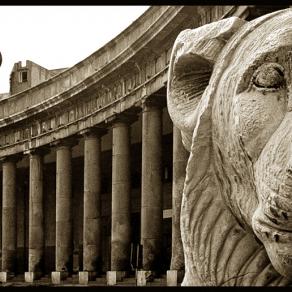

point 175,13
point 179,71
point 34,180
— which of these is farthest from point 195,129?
point 34,180

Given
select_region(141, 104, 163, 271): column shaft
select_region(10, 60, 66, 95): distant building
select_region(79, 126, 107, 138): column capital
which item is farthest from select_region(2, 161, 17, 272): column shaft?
select_region(141, 104, 163, 271): column shaft

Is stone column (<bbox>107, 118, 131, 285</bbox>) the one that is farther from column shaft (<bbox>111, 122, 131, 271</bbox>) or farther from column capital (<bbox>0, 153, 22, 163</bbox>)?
column capital (<bbox>0, 153, 22, 163</bbox>)

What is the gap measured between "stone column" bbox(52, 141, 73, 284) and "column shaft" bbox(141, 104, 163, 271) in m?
7.87

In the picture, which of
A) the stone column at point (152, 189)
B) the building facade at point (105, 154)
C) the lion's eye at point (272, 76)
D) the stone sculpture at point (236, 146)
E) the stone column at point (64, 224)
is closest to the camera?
the stone sculpture at point (236, 146)

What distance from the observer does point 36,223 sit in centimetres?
3728

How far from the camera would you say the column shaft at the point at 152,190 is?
2731cm

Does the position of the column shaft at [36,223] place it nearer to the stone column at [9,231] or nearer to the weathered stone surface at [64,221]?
the stone column at [9,231]

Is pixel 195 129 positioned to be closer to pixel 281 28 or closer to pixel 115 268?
pixel 281 28

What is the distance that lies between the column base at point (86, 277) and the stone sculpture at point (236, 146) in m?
28.7

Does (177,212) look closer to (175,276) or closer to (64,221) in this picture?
(175,276)

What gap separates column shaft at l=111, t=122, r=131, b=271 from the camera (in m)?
29.8

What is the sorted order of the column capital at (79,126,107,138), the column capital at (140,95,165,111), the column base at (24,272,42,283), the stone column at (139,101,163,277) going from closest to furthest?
the stone column at (139,101,163,277)
the column capital at (140,95,165,111)
the column capital at (79,126,107,138)
the column base at (24,272,42,283)

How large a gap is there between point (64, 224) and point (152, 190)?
28.0 feet

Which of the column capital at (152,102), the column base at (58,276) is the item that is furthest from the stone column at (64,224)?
the column capital at (152,102)
